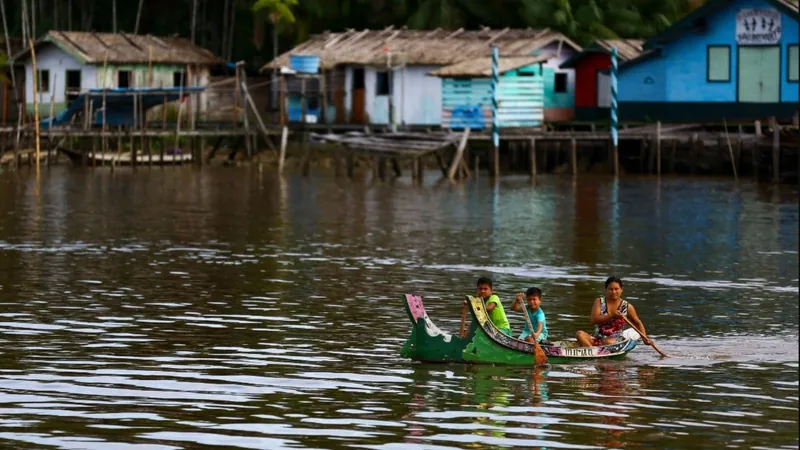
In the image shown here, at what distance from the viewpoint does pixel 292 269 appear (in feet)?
98.9

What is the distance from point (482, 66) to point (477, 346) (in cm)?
4020

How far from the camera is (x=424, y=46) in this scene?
62562 millimetres

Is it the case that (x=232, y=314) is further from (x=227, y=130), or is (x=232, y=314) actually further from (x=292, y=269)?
(x=227, y=130)

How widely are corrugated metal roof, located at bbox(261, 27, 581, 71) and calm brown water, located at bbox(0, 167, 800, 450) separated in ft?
49.1

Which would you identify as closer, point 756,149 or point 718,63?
point 756,149

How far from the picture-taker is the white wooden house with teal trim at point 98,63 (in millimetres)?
65750

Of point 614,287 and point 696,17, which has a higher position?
point 696,17

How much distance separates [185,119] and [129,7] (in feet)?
31.2

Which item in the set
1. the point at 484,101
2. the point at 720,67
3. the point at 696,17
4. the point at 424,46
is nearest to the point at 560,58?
the point at 484,101

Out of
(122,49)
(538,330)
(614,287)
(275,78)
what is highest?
(122,49)

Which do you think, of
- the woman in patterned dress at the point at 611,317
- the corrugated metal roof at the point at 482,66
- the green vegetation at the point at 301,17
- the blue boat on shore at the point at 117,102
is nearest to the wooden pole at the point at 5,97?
the green vegetation at the point at 301,17

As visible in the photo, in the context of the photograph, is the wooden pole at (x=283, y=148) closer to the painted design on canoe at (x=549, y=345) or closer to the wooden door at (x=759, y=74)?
the wooden door at (x=759, y=74)

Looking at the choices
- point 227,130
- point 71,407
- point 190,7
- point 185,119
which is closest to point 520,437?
point 71,407

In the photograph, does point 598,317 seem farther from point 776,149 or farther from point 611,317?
point 776,149
